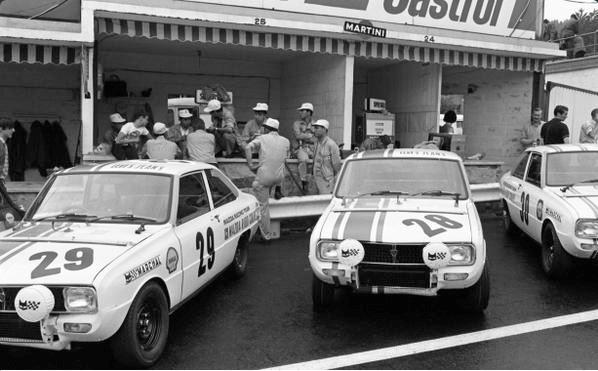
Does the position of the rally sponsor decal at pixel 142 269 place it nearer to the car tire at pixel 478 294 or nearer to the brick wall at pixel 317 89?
the car tire at pixel 478 294

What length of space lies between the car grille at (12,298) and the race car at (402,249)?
2.05m

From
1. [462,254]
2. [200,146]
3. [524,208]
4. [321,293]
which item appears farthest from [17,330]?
[524,208]

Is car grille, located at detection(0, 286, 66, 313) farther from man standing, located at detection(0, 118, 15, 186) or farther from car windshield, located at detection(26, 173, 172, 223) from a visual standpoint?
man standing, located at detection(0, 118, 15, 186)

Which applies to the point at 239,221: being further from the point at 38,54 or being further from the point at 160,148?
the point at 38,54

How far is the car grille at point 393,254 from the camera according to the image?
4.50 metres

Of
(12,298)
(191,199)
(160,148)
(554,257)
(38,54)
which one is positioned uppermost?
(38,54)

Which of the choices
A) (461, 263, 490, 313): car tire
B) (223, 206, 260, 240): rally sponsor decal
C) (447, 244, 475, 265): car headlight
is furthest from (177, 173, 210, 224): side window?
(461, 263, 490, 313): car tire

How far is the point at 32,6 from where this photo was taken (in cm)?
852

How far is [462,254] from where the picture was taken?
4.51 metres

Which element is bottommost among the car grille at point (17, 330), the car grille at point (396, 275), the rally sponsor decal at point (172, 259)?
the car grille at point (17, 330)

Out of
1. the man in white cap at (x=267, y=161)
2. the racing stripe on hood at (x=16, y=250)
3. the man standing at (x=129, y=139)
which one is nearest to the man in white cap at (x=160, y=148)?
the man standing at (x=129, y=139)

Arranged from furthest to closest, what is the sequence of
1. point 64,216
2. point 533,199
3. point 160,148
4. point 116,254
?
1. point 160,148
2. point 533,199
3. point 64,216
4. point 116,254

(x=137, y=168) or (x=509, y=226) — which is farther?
(x=509, y=226)

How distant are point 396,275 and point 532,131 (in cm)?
922
